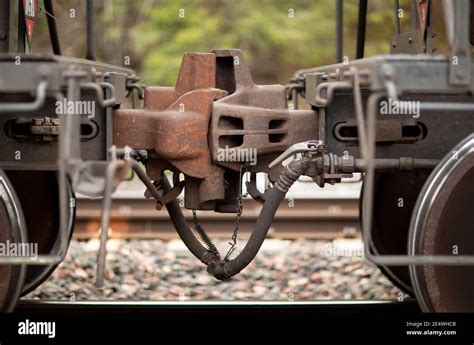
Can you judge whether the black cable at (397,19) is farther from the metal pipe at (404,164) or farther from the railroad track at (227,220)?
the railroad track at (227,220)

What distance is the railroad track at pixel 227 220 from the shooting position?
25.9ft

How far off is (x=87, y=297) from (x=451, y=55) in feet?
11.7

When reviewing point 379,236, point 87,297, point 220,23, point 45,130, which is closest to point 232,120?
point 45,130

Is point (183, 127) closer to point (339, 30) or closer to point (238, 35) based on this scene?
point (339, 30)

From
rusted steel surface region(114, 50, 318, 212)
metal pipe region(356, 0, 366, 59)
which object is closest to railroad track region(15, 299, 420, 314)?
rusted steel surface region(114, 50, 318, 212)

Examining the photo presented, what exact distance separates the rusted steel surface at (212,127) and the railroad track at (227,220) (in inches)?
123

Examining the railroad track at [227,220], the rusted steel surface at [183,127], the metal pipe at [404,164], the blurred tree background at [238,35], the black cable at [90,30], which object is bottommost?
the railroad track at [227,220]

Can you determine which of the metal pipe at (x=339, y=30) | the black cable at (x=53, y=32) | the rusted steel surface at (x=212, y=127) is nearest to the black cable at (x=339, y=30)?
the metal pipe at (x=339, y=30)

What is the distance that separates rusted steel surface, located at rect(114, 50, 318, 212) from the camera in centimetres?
447

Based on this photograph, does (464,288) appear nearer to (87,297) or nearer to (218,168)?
(218,168)

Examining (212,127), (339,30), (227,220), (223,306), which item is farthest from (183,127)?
(227,220)

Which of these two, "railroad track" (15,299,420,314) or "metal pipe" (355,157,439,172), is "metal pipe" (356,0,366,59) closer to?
"railroad track" (15,299,420,314)

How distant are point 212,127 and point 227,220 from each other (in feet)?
11.5

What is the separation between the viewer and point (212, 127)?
4453 millimetres
